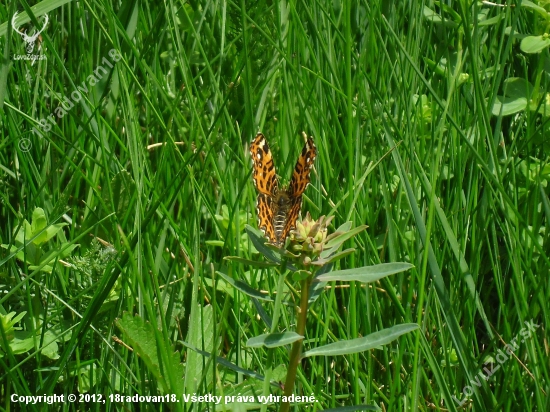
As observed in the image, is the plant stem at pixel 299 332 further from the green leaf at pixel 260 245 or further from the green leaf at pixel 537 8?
the green leaf at pixel 537 8

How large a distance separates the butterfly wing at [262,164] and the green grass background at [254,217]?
0.13m

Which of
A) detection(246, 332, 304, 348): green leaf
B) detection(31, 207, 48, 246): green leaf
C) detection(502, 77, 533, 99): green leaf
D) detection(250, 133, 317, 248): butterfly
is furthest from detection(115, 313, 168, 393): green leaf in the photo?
detection(502, 77, 533, 99): green leaf

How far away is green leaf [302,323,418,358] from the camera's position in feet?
4.46

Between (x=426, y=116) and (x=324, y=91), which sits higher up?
(x=324, y=91)

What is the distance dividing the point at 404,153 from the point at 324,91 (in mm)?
347

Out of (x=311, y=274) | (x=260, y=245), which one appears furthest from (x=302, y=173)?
(x=311, y=274)

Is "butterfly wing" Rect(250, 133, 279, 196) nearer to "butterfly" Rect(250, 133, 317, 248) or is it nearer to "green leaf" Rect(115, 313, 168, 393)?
"butterfly" Rect(250, 133, 317, 248)

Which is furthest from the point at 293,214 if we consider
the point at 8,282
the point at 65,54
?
the point at 65,54

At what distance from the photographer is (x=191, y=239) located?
6.88ft

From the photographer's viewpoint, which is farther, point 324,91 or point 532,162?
point 532,162

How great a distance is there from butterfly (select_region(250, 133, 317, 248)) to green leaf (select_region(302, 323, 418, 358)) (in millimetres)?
230

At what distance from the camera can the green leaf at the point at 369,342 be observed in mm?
1360

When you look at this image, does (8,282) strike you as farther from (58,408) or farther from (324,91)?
(324,91)

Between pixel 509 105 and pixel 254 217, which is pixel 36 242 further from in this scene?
pixel 509 105
